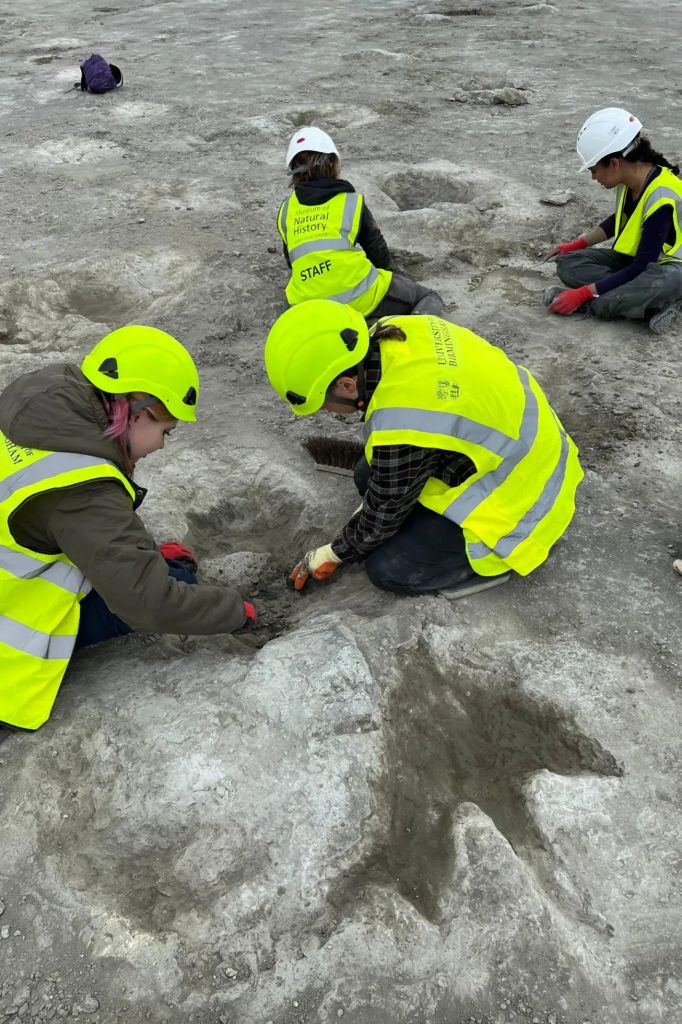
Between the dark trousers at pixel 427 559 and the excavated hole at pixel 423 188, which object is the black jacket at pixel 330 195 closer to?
the excavated hole at pixel 423 188

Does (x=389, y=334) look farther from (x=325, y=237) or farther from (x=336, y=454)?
(x=325, y=237)

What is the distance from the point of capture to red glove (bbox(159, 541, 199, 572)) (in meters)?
A: 3.10

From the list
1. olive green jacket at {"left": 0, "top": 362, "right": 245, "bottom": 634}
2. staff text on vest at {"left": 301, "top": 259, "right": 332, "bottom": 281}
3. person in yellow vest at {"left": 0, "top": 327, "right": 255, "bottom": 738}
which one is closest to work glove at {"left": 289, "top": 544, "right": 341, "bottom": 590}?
person in yellow vest at {"left": 0, "top": 327, "right": 255, "bottom": 738}

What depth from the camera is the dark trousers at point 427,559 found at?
2914mm

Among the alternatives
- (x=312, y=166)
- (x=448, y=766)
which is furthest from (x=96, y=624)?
(x=312, y=166)

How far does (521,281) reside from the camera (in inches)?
208

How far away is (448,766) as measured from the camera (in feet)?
8.01

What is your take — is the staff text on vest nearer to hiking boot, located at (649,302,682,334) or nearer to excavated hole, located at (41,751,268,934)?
hiking boot, located at (649,302,682,334)

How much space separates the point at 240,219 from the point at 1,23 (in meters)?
9.61

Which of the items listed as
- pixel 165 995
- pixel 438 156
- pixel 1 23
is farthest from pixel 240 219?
pixel 1 23

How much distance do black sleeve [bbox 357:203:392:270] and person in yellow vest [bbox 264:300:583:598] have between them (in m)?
2.03

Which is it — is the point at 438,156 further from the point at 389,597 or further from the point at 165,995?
the point at 165,995

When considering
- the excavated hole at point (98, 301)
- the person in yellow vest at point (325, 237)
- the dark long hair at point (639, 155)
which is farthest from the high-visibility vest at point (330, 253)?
the excavated hole at point (98, 301)

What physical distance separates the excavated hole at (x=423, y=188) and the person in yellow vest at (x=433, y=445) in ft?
13.8
